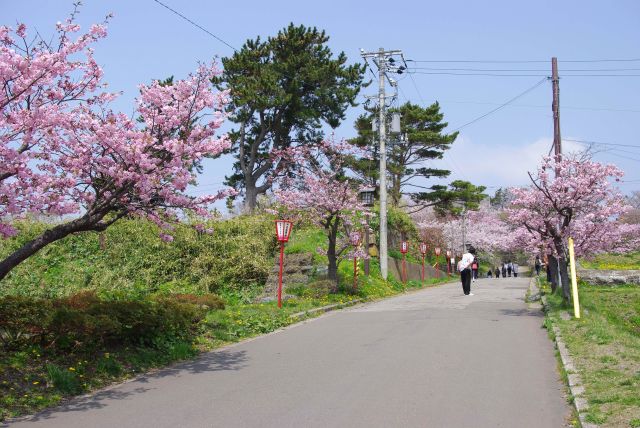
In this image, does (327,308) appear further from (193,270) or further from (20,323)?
(20,323)

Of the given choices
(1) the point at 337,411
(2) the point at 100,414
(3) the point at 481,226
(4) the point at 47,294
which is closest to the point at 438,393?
(1) the point at 337,411

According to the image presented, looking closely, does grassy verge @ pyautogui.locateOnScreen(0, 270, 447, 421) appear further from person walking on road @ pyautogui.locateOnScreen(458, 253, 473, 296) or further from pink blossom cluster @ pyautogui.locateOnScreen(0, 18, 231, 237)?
person walking on road @ pyautogui.locateOnScreen(458, 253, 473, 296)

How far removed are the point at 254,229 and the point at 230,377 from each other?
15.5 metres

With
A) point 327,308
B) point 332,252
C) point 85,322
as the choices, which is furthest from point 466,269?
point 85,322

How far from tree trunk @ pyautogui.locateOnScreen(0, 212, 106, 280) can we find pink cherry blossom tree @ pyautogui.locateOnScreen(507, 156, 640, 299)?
10492 millimetres

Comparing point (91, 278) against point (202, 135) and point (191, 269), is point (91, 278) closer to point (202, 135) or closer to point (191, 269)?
point (191, 269)

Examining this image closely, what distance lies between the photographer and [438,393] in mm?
6816

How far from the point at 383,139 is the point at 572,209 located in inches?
541

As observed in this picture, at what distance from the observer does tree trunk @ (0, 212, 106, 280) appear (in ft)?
23.8

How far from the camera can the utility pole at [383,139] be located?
87.6ft

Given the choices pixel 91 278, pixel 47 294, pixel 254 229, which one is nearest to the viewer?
pixel 47 294

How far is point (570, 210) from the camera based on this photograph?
46.2 ft

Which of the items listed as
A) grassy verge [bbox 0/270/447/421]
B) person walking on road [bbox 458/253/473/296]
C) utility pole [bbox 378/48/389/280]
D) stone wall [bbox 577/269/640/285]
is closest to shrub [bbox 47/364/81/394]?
grassy verge [bbox 0/270/447/421]

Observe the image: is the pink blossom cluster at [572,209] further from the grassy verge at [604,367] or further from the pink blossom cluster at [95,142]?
the pink blossom cluster at [95,142]
